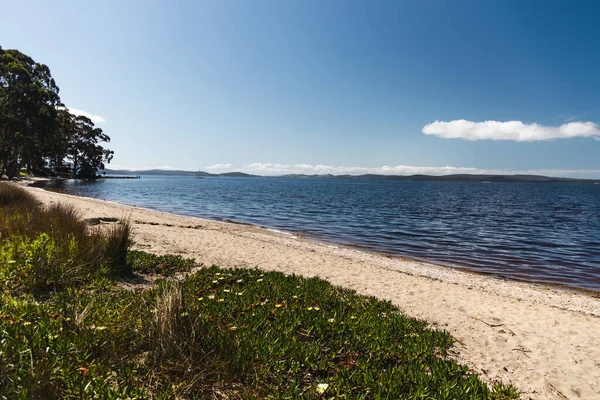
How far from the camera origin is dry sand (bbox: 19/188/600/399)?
5.40m

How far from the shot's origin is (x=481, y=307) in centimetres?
885

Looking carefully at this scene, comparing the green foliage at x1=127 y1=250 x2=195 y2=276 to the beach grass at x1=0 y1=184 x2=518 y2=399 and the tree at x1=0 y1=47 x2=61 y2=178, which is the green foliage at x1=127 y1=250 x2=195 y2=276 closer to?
the beach grass at x1=0 y1=184 x2=518 y2=399

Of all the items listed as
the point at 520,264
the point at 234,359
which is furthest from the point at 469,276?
the point at 234,359

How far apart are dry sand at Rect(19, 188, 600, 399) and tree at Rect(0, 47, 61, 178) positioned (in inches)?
1791

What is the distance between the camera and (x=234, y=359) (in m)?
3.85

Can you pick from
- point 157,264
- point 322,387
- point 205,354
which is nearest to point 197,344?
point 205,354

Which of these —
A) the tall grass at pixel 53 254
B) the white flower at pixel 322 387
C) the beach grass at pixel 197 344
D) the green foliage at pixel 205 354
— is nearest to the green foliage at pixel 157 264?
the tall grass at pixel 53 254

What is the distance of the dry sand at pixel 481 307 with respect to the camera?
5.40m

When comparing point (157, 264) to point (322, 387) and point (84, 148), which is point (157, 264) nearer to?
point (322, 387)

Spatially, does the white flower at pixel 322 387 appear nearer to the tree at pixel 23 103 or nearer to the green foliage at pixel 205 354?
the green foliage at pixel 205 354

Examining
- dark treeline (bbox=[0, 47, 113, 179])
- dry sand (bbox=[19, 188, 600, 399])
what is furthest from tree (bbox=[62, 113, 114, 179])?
dry sand (bbox=[19, 188, 600, 399])

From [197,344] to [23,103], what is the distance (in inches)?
2336

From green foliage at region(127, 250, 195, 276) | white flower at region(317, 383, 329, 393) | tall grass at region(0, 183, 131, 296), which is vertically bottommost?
green foliage at region(127, 250, 195, 276)

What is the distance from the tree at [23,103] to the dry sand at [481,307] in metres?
Answer: 45.5
